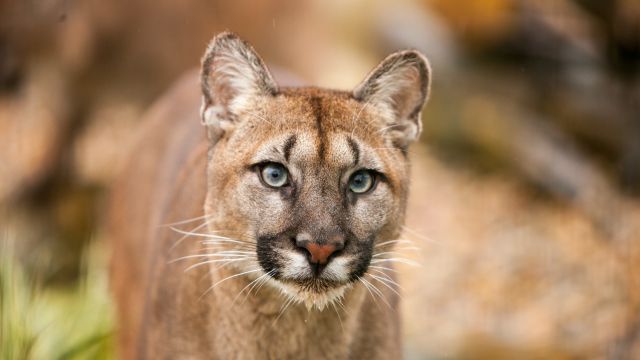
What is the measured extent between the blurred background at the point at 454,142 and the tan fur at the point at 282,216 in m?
2.57

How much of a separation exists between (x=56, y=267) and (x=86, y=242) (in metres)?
0.37

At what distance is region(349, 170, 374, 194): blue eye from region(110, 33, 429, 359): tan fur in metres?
0.03

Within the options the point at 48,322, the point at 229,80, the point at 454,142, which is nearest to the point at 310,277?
the point at 229,80

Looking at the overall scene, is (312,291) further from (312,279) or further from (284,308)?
(284,308)

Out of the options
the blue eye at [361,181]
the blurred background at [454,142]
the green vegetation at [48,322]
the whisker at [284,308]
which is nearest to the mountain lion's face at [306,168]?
the blue eye at [361,181]

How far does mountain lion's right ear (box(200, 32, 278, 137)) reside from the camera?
4.18m

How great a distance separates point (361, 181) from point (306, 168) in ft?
0.79

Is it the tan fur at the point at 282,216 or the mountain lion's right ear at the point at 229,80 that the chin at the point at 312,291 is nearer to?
the tan fur at the point at 282,216

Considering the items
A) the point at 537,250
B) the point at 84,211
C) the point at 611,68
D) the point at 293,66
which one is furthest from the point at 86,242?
the point at 611,68

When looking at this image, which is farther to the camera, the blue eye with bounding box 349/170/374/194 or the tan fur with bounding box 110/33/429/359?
the blue eye with bounding box 349/170/374/194

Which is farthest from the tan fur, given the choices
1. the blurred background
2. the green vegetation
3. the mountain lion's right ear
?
the blurred background

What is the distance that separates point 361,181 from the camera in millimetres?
3986

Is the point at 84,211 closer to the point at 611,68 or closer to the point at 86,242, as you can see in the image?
the point at 86,242

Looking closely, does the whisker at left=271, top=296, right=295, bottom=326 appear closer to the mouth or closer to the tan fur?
the tan fur
